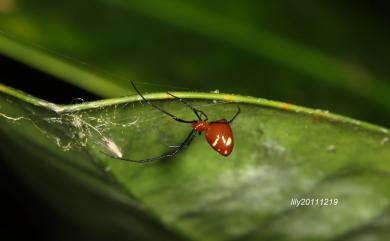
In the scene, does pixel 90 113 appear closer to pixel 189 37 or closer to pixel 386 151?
pixel 386 151

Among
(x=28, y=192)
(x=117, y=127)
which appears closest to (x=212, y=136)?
(x=117, y=127)

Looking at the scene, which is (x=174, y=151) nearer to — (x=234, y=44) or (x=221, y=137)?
(x=221, y=137)

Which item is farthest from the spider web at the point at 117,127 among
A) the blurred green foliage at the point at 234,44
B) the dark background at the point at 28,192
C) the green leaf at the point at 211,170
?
the blurred green foliage at the point at 234,44

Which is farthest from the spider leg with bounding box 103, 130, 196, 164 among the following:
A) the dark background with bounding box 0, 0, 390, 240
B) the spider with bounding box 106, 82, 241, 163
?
the dark background with bounding box 0, 0, 390, 240

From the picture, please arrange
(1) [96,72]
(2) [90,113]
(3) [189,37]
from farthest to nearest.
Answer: (3) [189,37]
(1) [96,72]
(2) [90,113]

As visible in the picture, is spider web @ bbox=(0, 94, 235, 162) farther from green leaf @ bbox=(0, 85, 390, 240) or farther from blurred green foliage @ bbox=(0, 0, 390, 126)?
blurred green foliage @ bbox=(0, 0, 390, 126)

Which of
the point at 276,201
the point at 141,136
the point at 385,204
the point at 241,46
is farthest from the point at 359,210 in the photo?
the point at 241,46

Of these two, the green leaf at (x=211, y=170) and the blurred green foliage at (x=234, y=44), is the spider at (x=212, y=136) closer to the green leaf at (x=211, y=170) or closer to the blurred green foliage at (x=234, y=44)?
the green leaf at (x=211, y=170)
